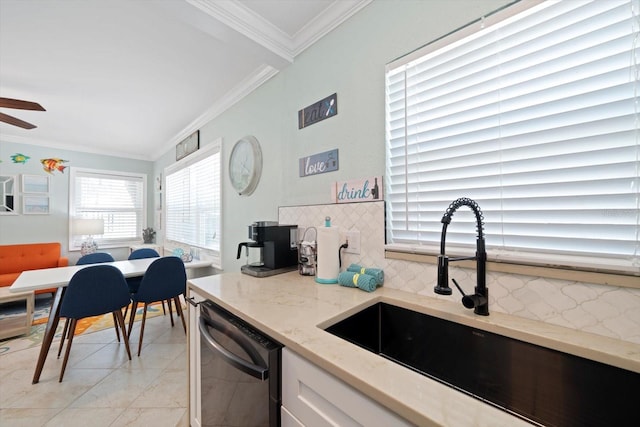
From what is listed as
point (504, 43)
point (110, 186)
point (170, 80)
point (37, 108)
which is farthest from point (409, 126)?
point (110, 186)

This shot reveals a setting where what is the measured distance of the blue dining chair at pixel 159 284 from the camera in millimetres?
2238

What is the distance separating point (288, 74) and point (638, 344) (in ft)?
7.35

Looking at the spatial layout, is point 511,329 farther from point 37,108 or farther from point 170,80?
point 37,108

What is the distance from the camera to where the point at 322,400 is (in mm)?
642

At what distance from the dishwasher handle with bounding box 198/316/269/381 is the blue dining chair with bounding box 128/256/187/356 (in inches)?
61.3

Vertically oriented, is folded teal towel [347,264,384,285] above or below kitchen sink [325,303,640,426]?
above

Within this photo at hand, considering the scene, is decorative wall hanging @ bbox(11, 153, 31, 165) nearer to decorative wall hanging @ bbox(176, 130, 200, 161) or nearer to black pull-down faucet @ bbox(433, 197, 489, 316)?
decorative wall hanging @ bbox(176, 130, 200, 161)

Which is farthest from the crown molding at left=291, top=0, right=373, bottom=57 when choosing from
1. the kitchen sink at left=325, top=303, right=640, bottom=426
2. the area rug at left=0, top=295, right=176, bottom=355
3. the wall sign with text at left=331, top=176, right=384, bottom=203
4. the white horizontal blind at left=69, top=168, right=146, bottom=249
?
the white horizontal blind at left=69, top=168, right=146, bottom=249

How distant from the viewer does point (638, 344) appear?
67cm

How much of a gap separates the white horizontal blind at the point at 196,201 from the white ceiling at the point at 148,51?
0.61 metres

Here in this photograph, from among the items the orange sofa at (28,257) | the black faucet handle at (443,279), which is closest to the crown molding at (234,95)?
the black faucet handle at (443,279)

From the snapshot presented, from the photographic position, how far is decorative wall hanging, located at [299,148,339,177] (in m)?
1.53

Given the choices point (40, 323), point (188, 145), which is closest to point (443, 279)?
point (188, 145)

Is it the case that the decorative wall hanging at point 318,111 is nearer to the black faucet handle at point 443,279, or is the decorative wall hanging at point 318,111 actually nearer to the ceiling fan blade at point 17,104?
the black faucet handle at point 443,279
